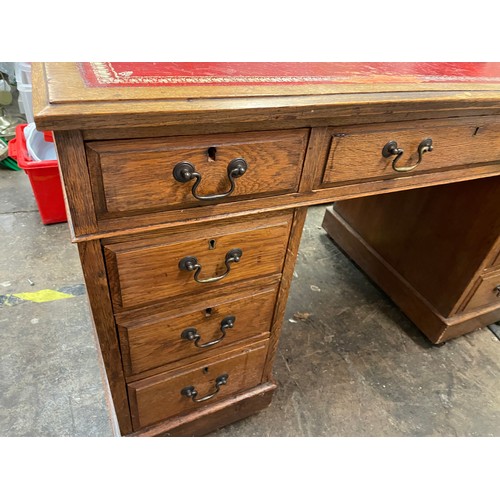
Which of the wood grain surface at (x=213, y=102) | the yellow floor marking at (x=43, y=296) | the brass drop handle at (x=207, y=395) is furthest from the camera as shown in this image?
the yellow floor marking at (x=43, y=296)

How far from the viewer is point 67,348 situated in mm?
1346

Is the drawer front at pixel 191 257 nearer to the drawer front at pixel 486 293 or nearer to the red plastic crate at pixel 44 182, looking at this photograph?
the drawer front at pixel 486 293

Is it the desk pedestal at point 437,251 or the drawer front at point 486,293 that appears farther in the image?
the drawer front at point 486,293

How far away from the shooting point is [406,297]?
1608mm

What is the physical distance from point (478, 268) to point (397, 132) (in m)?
0.80

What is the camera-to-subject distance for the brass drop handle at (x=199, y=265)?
28.6 inches

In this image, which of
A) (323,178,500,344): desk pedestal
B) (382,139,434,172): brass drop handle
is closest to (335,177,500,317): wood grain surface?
(323,178,500,344): desk pedestal

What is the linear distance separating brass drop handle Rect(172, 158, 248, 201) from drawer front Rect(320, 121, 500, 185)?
0.61 feet

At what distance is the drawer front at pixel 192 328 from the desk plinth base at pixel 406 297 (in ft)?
2.84

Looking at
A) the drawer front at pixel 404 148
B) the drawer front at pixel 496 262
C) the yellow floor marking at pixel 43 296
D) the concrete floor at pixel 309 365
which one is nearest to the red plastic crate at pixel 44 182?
the concrete floor at pixel 309 365

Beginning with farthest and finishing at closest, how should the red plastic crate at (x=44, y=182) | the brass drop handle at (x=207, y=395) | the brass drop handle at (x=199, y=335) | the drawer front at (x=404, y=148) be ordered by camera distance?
the red plastic crate at (x=44, y=182)
the brass drop handle at (x=207, y=395)
the brass drop handle at (x=199, y=335)
the drawer front at (x=404, y=148)

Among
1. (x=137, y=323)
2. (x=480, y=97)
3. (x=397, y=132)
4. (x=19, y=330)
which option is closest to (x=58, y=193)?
(x=19, y=330)

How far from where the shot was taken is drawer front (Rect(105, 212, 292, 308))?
2.22 feet

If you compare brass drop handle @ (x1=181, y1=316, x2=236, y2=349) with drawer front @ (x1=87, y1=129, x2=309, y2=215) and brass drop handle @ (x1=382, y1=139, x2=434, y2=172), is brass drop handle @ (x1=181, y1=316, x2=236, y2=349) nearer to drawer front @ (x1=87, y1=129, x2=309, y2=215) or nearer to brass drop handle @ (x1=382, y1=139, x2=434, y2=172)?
drawer front @ (x1=87, y1=129, x2=309, y2=215)
